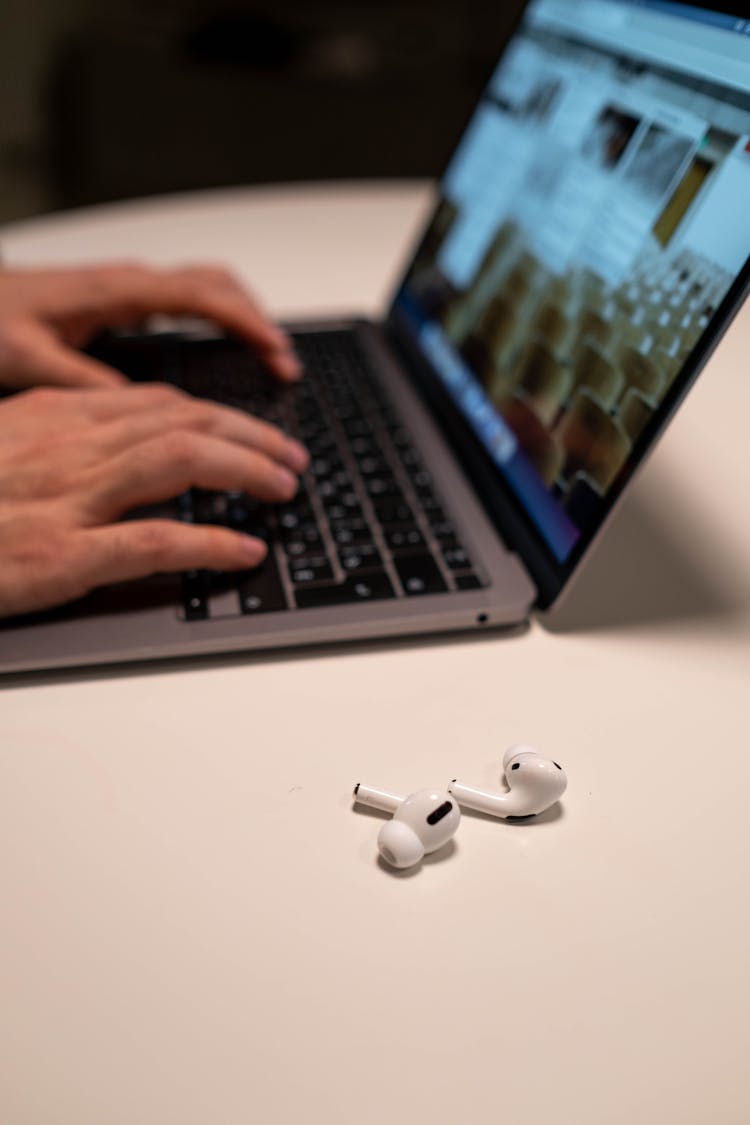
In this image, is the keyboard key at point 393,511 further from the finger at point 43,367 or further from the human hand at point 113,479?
the finger at point 43,367

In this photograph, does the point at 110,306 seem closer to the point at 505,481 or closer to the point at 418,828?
the point at 505,481

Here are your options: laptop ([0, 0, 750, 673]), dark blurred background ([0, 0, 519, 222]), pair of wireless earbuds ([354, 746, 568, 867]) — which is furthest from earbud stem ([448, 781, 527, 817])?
dark blurred background ([0, 0, 519, 222])

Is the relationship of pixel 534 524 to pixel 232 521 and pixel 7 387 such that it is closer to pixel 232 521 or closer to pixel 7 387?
pixel 232 521

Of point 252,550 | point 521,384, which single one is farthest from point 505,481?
point 252,550

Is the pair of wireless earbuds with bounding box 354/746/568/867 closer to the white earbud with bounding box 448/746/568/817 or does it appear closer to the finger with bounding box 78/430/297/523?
the white earbud with bounding box 448/746/568/817

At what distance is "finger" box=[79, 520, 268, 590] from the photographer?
1.77ft

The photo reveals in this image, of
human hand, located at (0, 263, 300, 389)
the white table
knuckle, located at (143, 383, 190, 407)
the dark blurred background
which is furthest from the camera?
the dark blurred background

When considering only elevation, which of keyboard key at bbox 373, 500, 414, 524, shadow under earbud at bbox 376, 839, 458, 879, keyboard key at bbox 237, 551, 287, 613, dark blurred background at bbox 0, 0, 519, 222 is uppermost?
keyboard key at bbox 373, 500, 414, 524

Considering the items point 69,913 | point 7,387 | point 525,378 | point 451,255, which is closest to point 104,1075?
point 69,913

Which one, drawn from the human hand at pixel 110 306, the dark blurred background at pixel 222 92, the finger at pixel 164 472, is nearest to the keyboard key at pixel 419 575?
the finger at pixel 164 472

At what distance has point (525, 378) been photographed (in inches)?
26.0

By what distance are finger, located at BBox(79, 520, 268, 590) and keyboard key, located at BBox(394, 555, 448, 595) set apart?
0.09 meters

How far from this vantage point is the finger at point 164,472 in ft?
1.92

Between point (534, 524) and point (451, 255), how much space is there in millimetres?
346
